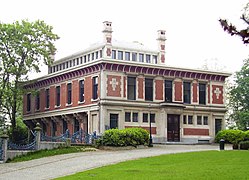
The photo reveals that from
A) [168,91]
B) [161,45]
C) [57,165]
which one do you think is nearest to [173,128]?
[168,91]

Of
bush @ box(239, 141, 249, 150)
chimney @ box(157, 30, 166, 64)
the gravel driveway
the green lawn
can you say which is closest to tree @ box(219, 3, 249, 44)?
the green lawn

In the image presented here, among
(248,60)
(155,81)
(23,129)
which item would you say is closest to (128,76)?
(155,81)

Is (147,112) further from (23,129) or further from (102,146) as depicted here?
(23,129)

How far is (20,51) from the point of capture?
169ft

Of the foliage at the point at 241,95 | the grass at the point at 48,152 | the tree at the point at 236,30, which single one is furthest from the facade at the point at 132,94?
the tree at the point at 236,30

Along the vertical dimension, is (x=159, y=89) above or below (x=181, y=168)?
above

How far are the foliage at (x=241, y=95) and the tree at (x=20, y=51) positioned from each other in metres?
28.4

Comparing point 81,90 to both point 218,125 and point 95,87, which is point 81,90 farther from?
point 218,125

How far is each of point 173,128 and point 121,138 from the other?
1233 cm

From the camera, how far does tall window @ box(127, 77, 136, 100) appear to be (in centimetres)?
4745

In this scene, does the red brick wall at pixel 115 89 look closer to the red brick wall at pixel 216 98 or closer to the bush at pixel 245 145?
the red brick wall at pixel 216 98

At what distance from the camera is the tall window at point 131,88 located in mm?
47447

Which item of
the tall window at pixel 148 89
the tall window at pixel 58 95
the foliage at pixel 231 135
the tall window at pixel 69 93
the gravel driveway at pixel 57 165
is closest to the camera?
the gravel driveway at pixel 57 165

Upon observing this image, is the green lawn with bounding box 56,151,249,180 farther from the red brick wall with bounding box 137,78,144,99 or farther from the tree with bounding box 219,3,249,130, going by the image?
the tree with bounding box 219,3,249,130
